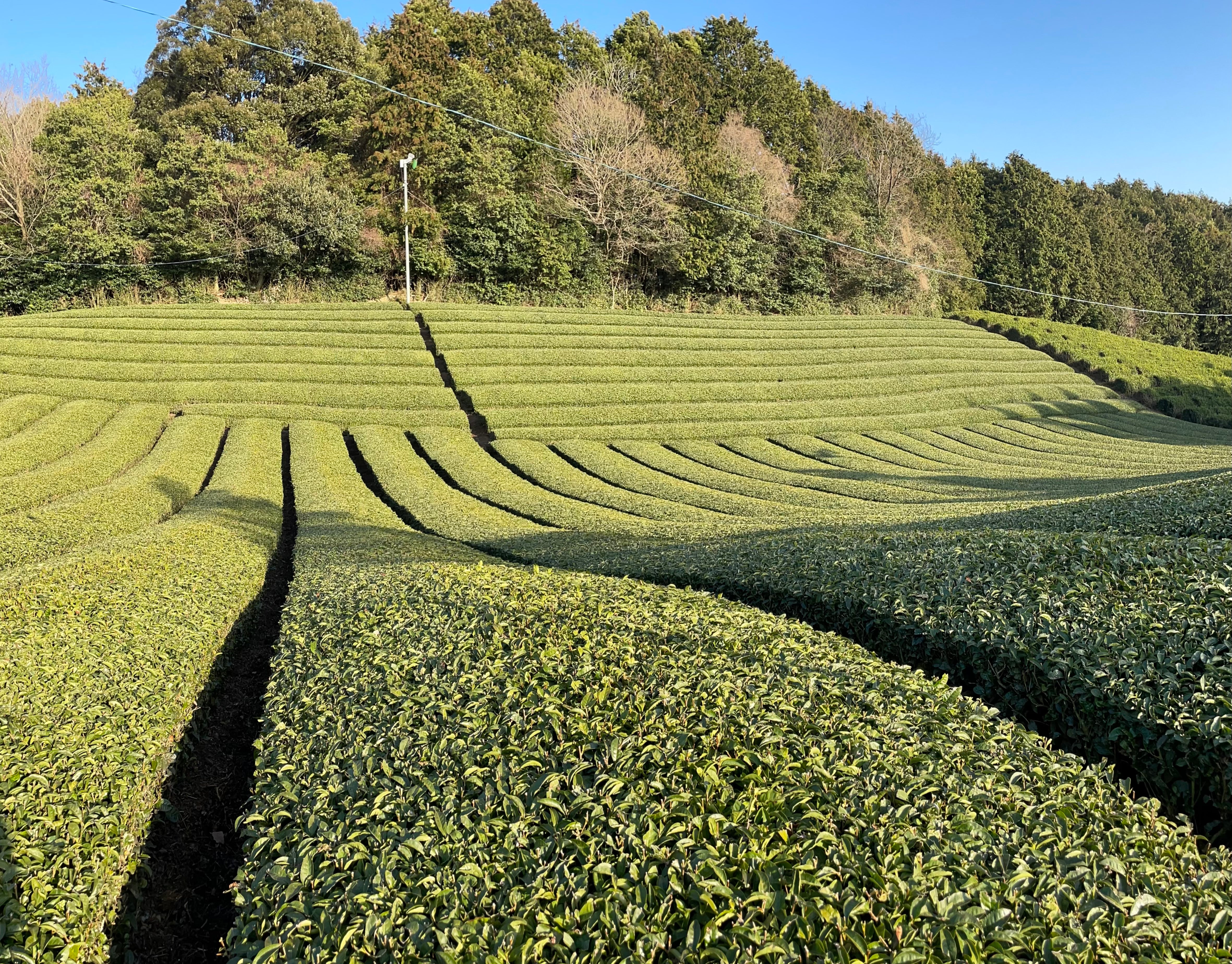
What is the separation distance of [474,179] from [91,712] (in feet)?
131

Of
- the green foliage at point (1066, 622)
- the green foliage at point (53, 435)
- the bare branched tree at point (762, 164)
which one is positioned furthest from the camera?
the bare branched tree at point (762, 164)

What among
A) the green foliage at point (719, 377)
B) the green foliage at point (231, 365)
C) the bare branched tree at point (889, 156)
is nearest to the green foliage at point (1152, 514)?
the green foliage at point (719, 377)

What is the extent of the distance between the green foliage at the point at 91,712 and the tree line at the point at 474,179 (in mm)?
30725

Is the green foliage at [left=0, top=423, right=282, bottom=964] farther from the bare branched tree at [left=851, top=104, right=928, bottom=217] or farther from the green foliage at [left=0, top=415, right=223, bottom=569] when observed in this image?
the bare branched tree at [left=851, top=104, right=928, bottom=217]

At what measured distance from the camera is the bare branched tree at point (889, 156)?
59406 mm

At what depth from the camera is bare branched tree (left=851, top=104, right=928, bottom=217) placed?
59.4m

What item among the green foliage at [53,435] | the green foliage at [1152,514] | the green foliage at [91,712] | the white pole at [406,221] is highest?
the white pole at [406,221]

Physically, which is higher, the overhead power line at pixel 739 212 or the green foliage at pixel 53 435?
the overhead power line at pixel 739 212

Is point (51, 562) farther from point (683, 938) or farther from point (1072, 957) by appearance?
point (1072, 957)

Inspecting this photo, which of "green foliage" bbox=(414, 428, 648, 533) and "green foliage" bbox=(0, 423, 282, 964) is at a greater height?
"green foliage" bbox=(0, 423, 282, 964)

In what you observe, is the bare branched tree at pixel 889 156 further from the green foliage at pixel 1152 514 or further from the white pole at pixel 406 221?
the green foliage at pixel 1152 514

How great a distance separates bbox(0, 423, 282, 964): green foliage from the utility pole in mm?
29074

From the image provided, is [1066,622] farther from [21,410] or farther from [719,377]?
[719,377]

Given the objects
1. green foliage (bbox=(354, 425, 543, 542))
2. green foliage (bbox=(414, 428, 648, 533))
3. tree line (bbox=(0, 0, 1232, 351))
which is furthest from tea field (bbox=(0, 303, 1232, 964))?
tree line (bbox=(0, 0, 1232, 351))
